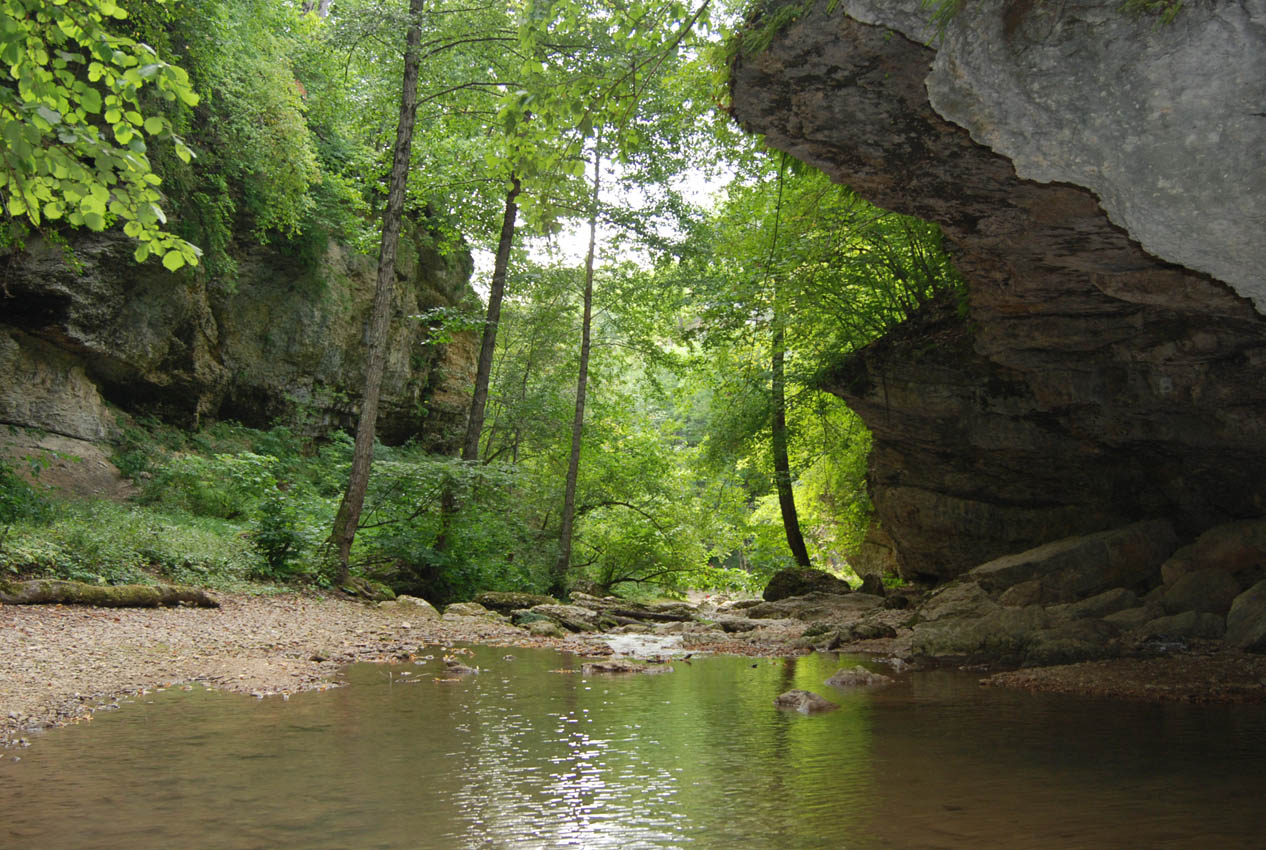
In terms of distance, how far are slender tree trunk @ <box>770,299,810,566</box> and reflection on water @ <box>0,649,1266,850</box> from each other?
12305 mm

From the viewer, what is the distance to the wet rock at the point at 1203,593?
941cm

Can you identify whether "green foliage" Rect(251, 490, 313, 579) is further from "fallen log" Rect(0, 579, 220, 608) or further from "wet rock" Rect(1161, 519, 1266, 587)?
"wet rock" Rect(1161, 519, 1266, 587)

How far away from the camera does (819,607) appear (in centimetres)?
1493

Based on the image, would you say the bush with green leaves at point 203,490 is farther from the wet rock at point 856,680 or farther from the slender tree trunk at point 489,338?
the wet rock at point 856,680

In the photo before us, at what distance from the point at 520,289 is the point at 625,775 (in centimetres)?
1791

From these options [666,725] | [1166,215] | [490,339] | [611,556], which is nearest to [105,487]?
[490,339]

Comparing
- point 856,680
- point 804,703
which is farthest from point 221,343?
point 804,703

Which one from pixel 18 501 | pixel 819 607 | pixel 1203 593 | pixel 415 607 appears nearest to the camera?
pixel 1203 593

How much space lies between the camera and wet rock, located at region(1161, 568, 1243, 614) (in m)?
9.41

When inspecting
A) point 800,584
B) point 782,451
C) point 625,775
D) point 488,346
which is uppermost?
point 488,346

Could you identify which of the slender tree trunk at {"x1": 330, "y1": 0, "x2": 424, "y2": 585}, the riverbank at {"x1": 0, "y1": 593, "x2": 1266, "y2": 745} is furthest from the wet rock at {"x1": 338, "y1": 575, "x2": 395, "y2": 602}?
the riverbank at {"x1": 0, "y1": 593, "x2": 1266, "y2": 745}

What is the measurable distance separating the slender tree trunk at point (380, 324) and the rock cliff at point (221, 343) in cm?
323

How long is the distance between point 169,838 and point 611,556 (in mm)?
18268

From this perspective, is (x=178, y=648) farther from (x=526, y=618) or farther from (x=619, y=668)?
(x=526, y=618)
